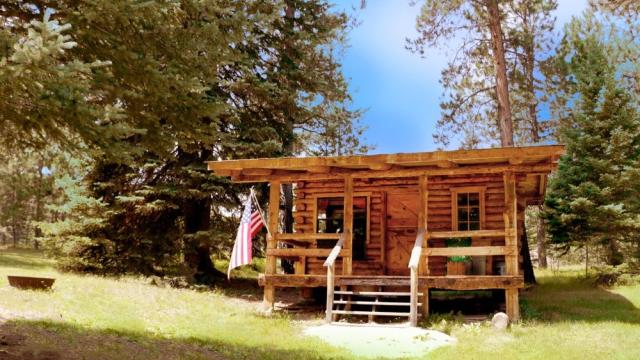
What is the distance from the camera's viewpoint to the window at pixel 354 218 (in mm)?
17922

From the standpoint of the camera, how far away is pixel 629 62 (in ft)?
82.4

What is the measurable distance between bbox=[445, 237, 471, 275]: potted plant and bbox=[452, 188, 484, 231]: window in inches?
20.8

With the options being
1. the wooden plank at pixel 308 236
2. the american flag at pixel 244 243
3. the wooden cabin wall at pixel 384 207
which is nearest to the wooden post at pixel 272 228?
the wooden plank at pixel 308 236

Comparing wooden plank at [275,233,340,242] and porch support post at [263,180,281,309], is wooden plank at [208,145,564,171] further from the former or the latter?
wooden plank at [275,233,340,242]

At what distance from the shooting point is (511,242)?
45.5 ft

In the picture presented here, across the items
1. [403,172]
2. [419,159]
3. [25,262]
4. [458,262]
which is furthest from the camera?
[25,262]

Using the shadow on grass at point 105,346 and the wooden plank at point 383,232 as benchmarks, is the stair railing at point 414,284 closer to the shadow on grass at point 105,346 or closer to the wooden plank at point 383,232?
the shadow on grass at point 105,346

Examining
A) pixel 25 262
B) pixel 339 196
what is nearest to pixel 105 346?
pixel 339 196

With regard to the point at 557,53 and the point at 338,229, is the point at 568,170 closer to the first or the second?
the point at 557,53

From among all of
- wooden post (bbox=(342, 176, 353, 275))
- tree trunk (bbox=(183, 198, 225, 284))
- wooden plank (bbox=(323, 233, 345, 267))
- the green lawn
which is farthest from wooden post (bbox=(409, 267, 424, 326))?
tree trunk (bbox=(183, 198, 225, 284))

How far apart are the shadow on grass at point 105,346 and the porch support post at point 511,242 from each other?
5.37 meters

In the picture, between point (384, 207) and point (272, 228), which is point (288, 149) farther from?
point (272, 228)

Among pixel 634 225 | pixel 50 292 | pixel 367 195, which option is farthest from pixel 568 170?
pixel 50 292

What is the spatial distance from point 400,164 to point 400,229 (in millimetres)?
3473
